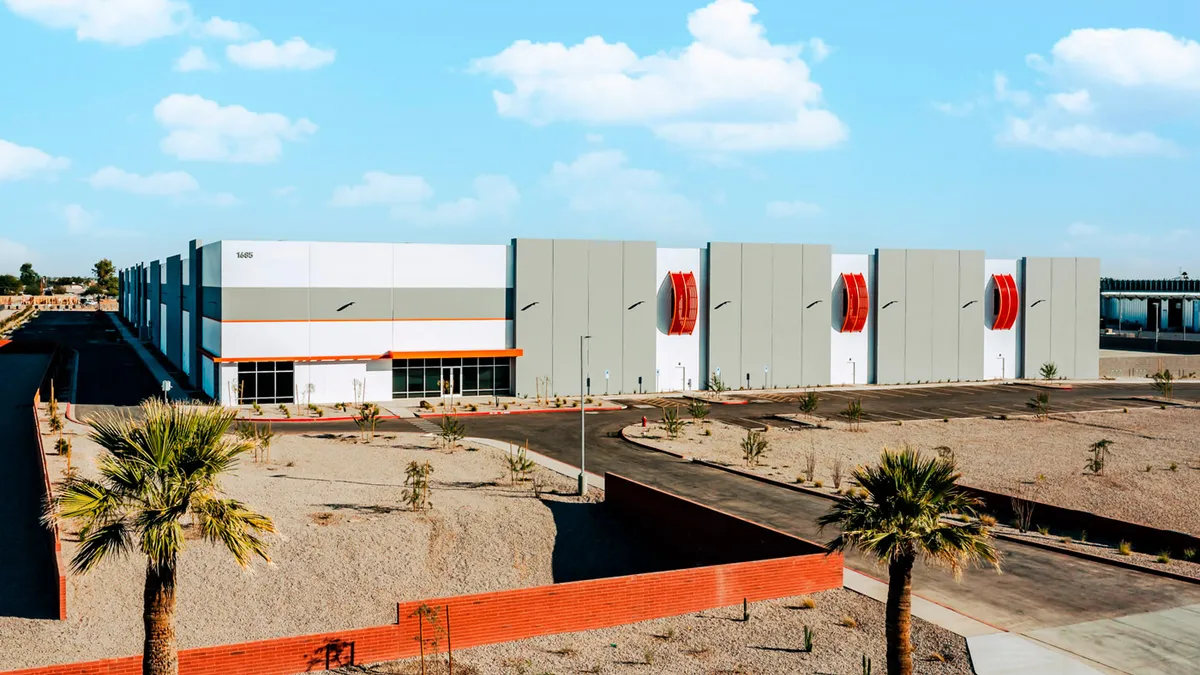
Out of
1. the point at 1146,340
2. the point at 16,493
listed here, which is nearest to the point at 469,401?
the point at 16,493

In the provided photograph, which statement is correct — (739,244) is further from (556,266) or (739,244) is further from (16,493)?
(16,493)

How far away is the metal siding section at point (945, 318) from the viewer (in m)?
73.0

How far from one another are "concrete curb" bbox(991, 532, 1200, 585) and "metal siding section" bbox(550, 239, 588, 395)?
37025mm

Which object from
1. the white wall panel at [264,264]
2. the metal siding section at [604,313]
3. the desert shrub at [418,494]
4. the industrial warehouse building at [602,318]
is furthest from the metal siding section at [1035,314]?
the desert shrub at [418,494]

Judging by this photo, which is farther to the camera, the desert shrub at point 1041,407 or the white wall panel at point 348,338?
the white wall panel at point 348,338

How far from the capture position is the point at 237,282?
54219mm

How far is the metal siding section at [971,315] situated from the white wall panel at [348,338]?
45263 millimetres

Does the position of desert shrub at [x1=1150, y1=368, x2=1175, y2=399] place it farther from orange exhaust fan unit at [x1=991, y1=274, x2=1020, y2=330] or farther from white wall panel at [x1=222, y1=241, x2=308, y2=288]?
white wall panel at [x1=222, y1=241, x2=308, y2=288]

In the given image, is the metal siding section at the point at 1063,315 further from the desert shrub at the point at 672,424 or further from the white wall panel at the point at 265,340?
the white wall panel at the point at 265,340

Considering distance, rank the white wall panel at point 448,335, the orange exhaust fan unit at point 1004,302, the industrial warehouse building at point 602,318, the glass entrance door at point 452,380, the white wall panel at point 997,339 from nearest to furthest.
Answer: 1. the industrial warehouse building at point 602,318
2. the white wall panel at point 448,335
3. the glass entrance door at point 452,380
4. the orange exhaust fan unit at point 1004,302
5. the white wall panel at point 997,339

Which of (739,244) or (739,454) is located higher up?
(739,244)

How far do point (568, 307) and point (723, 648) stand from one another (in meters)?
44.0

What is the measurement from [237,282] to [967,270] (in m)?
54.6

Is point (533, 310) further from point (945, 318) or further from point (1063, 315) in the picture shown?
point (1063, 315)
